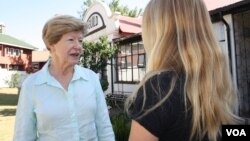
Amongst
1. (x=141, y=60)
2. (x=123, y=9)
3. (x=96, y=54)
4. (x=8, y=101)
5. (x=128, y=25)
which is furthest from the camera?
(x=123, y=9)

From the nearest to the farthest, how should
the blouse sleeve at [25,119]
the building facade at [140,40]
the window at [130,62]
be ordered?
the blouse sleeve at [25,119] → the building facade at [140,40] → the window at [130,62]

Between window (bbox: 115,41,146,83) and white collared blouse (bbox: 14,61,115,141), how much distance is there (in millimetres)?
13947

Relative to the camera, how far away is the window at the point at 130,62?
1720 cm

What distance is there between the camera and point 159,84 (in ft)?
4.71

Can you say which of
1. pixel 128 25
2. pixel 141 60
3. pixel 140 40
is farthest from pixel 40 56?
pixel 140 40

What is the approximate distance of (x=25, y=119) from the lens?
2.54 m

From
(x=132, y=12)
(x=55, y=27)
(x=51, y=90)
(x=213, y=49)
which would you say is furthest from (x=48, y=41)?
(x=132, y=12)

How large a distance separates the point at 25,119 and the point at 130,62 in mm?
15833

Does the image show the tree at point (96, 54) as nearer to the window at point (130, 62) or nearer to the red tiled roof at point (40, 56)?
the window at point (130, 62)

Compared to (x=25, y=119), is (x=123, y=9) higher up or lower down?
higher up

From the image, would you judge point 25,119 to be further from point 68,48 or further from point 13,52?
point 13,52

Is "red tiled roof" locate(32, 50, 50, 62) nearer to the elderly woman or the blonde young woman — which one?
the elderly woman

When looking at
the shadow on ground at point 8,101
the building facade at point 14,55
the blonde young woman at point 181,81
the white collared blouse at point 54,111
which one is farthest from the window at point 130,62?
the building facade at point 14,55

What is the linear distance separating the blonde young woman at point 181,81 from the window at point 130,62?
15.0 m
